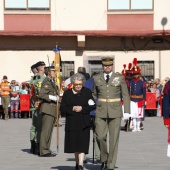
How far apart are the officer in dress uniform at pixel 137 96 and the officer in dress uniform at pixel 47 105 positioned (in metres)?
7.06

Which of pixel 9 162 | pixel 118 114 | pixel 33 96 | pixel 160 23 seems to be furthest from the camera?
pixel 160 23

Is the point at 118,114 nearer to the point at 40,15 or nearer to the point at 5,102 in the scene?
the point at 5,102

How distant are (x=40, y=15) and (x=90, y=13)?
2.14m

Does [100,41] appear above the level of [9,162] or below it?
above

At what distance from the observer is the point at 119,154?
53.3 ft

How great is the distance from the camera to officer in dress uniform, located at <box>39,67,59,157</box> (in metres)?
15.4

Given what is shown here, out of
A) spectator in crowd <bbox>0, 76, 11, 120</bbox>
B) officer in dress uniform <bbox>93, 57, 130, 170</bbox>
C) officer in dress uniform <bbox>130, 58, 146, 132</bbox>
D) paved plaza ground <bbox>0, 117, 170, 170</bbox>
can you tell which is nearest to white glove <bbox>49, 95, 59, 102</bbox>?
paved plaza ground <bbox>0, 117, 170, 170</bbox>

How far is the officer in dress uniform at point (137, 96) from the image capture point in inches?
880

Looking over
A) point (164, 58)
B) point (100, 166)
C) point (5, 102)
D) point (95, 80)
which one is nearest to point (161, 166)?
point (100, 166)

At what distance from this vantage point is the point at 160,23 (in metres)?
33.2

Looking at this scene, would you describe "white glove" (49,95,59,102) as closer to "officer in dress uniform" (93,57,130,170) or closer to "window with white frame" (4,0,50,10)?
"officer in dress uniform" (93,57,130,170)

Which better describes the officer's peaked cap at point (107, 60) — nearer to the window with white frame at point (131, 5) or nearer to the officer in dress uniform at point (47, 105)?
the officer in dress uniform at point (47, 105)

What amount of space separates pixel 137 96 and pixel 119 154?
638cm

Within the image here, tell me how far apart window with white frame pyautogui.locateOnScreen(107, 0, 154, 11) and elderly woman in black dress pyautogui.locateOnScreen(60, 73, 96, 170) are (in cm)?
2065
